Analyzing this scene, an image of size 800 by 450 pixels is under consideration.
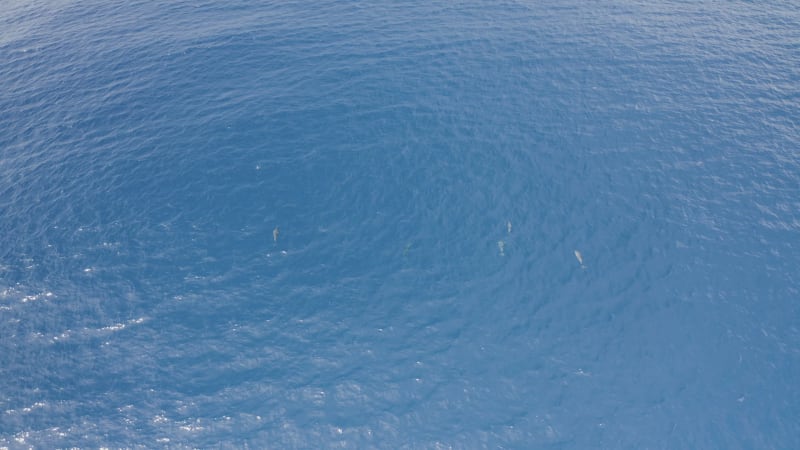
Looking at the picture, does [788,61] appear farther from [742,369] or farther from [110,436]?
[110,436]

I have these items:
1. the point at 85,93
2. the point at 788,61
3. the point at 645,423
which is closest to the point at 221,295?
the point at 645,423

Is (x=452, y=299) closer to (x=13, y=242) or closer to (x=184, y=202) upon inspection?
(x=184, y=202)

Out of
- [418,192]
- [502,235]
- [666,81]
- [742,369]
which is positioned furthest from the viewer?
[666,81]

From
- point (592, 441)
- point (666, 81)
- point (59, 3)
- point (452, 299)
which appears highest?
point (59, 3)

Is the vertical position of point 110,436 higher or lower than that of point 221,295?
lower

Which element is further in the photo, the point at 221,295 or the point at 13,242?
the point at 13,242

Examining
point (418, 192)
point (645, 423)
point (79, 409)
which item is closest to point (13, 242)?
point (79, 409)

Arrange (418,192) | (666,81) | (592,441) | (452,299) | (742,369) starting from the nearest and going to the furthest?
(592,441)
(742,369)
(452,299)
(418,192)
(666,81)
